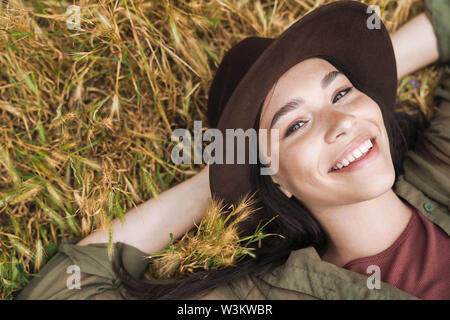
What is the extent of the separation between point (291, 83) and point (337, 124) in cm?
29

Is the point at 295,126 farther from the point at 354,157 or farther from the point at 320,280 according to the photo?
the point at 320,280

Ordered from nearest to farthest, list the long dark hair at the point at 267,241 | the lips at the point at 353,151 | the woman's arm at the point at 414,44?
the lips at the point at 353,151 < the long dark hair at the point at 267,241 < the woman's arm at the point at 414,44

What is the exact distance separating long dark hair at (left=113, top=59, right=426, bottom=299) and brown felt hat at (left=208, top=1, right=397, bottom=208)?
9 cm

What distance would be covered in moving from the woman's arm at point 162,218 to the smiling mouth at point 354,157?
796mm

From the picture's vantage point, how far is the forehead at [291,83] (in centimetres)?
184

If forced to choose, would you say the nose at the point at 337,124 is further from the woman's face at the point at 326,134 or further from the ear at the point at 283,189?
the ear at the point at 283,189

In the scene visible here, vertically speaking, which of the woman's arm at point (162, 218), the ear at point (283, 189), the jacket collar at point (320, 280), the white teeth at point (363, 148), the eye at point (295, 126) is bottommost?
the jacket collar at point (320, 280)

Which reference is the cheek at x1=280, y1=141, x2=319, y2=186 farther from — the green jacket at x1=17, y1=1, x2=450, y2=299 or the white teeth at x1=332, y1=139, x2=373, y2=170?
the green jacket at x1=17, y1=1, x2=450, y2=299

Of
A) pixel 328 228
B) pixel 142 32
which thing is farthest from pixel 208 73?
pixel 328 228

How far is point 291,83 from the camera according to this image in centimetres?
185

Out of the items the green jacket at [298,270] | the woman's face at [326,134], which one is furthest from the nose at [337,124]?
the green jacket at [298,270]

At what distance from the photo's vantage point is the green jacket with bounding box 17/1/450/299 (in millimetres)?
2008

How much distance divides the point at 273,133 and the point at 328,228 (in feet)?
2.14
